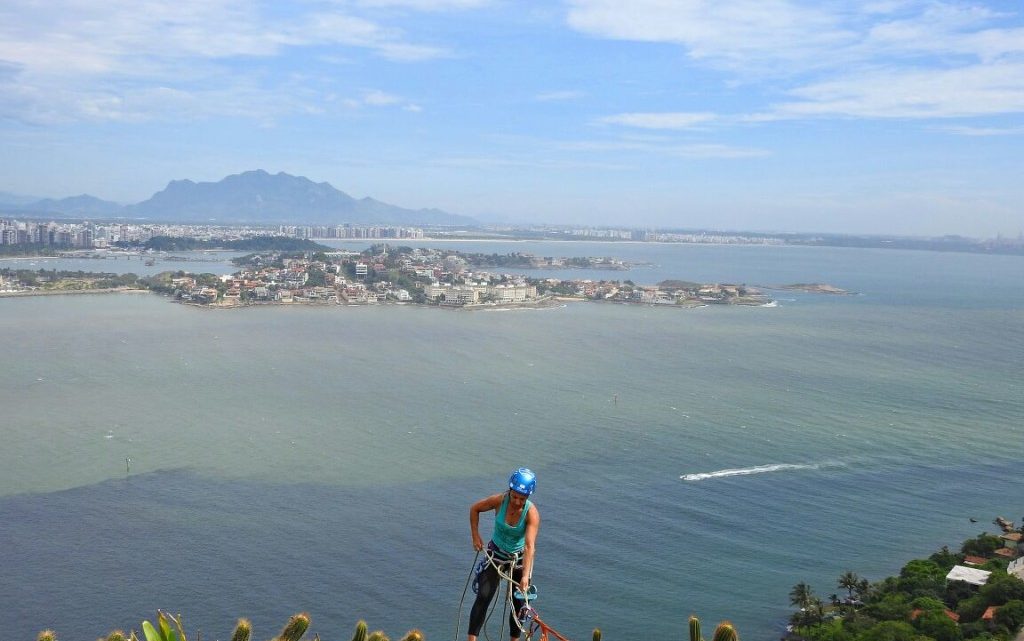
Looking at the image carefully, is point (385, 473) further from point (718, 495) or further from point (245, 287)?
point (245, 287)

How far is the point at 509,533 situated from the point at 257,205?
11904 centimetres

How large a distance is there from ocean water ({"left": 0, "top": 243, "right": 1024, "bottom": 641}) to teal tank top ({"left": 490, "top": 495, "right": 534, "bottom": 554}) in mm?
3976

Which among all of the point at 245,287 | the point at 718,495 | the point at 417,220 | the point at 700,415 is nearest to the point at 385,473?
the point at 718,495

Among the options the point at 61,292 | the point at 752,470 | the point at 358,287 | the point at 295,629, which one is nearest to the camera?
the point at 295,629

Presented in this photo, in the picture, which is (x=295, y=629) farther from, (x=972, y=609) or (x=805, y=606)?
(x=972, y=609)

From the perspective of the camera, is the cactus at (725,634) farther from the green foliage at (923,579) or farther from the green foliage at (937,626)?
the green foliage at (923,579)

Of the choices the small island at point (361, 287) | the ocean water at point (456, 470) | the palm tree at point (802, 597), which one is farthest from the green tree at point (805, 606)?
the small island at point (361, 287)

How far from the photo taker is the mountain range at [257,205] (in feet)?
357

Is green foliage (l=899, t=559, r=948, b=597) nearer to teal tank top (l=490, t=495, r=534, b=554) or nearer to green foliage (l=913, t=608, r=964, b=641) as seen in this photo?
green foliage (l=913, t=608, r=964, b=641)

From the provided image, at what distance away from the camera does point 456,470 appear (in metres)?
8.14

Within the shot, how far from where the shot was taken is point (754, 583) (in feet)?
19.8

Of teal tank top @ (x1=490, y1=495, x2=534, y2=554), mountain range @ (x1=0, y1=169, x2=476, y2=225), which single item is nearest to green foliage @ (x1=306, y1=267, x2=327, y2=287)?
teal tank top @ (x1=490, y1=495, x2=534, y2=554)

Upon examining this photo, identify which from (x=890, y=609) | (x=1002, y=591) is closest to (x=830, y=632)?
(x=890, y=609)

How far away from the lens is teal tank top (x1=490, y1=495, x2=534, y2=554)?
155 cm
